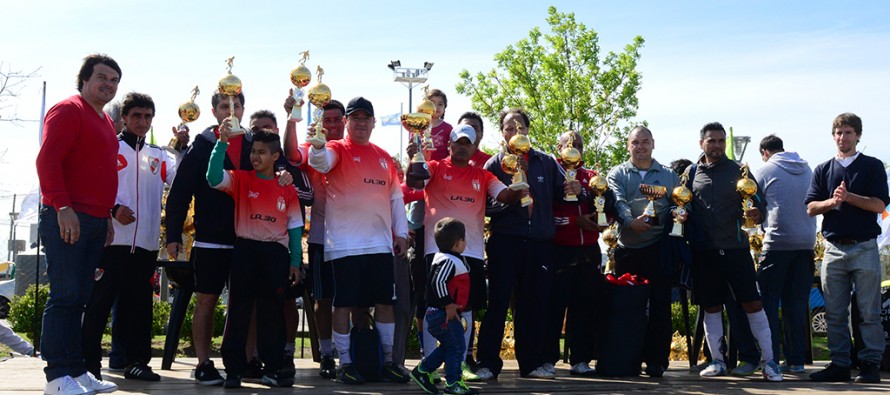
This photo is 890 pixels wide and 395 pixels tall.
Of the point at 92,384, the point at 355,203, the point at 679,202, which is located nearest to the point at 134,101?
the point at 355,203

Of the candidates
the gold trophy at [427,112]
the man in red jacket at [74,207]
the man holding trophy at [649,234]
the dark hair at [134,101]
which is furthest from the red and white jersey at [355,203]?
the man holding trophy at [649,234]

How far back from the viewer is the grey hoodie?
27.5 ft

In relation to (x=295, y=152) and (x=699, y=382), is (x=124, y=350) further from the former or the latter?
(x=699, y=382)

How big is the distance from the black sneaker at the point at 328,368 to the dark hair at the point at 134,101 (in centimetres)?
228

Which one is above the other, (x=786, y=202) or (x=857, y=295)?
(x=786, y=202)

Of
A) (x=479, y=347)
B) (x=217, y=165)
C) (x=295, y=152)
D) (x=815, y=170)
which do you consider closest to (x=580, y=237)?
(x=479, y=347)

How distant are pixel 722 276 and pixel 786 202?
0.96 metres

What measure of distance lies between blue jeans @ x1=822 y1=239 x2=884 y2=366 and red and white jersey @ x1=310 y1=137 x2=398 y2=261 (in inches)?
142

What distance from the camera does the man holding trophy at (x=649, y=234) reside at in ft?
26.5

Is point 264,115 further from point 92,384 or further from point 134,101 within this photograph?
point 92,384

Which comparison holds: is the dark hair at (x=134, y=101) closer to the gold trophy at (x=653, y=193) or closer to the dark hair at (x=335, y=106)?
the dark hair at (x=335, y=106)

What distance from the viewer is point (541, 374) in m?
7.66

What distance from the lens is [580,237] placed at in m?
8.04

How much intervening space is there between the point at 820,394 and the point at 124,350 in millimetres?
4973
